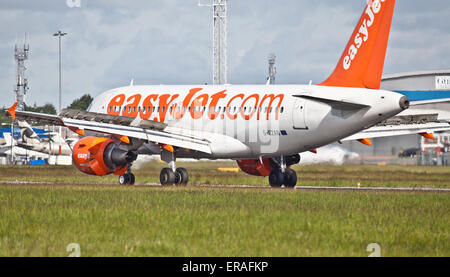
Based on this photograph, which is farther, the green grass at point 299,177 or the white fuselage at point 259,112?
the green grass at point 299,177

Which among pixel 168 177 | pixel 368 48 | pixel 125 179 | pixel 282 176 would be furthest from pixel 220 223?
pixel 125 179

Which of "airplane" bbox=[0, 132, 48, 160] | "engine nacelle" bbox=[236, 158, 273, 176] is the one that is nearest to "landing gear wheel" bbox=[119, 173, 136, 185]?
"engine nacelle" bbox=[236, 158, 273, 176]

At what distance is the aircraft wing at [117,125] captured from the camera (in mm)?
36062

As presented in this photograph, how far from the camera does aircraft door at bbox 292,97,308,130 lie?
112 feet

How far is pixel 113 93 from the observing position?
145ft

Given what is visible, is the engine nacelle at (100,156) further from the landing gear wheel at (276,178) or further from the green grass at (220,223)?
the green grass at (220,223)

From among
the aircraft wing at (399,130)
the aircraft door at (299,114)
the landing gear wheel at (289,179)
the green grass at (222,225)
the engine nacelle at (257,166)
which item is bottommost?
the green grass at (222,225)

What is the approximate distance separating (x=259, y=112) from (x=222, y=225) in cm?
1760

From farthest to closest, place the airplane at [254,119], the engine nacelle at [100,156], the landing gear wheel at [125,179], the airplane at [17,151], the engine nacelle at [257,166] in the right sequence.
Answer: the airplane at [17,151]
the engine nacelle at [257,166]
the landing gear wheel at [125,179]
the engine nacelle at [100,156]
the airplane at [254,119]

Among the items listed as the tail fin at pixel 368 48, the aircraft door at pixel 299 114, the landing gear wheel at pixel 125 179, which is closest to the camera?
the tail fin at pixel 368 48

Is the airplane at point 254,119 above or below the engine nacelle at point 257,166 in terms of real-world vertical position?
above

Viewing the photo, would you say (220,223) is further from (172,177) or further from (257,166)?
(257,166)

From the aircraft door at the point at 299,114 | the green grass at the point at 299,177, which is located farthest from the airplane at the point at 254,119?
the green grass at the point at 299,177

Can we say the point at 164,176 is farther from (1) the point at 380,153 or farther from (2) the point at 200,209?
(1) the point at 380,153
